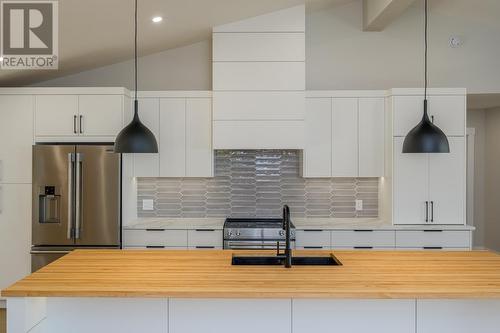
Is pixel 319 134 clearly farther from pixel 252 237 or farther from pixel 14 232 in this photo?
pixel 14 232

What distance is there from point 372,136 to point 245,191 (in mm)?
1575

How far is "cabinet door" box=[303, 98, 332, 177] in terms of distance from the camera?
190 inches

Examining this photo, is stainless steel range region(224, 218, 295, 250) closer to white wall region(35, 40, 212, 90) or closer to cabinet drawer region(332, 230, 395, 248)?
cabinet drawer region(332, 230, 395, 248)

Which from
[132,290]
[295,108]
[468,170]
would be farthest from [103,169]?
[468,170]

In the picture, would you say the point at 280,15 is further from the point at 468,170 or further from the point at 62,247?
the point at 468,170

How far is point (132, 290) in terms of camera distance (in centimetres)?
219

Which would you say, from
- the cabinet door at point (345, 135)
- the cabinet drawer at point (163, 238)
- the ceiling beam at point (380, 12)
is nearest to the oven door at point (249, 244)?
the cabinet drawer at point (163, 238)

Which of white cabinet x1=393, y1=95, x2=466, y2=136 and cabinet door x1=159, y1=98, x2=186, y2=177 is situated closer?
white cabinet x1=393, y1=95, x2=466, y2=136

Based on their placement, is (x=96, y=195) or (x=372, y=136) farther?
(x=372, y=136)

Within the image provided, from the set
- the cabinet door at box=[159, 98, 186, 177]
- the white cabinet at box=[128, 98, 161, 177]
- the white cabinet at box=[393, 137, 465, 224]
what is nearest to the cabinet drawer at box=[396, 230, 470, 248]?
the white cabinet at box=[393, 137, 465, 224]

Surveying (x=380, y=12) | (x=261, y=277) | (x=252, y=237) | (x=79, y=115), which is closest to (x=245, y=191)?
(x=252, y=237)

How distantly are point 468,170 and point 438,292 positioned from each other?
5.18m

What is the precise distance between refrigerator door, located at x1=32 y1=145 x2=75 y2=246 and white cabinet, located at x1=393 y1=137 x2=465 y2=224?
3337 millimetres

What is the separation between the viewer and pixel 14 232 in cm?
455
